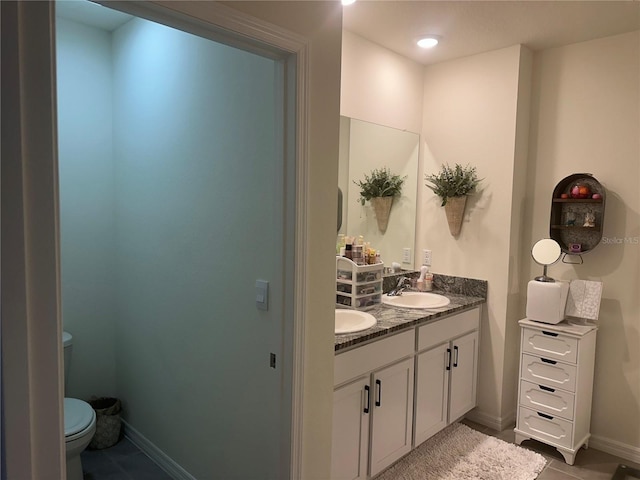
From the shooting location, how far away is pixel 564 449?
2.64 metres

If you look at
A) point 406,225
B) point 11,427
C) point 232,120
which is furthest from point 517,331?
point 11,427

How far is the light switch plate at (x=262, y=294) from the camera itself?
1.76m

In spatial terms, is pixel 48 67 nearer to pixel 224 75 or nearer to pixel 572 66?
pixel 224 75

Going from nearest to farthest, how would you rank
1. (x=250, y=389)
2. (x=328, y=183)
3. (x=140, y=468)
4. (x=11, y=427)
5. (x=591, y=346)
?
(x=11, y=427)
(x=328, y=183)
(x=250, y=389)
(x=140, y=468)
(x=591, y=346)

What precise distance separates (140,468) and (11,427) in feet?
5.92

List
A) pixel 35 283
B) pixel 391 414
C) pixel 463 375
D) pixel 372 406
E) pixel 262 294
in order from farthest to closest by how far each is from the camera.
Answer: pixel 463 375 → pixel 391 414 → pixel 372 406 → pixel 262 294 → pixel 35 283

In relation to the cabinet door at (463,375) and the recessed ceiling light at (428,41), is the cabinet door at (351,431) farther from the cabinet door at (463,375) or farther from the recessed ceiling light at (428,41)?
the recessed ceiling light at (428,41)

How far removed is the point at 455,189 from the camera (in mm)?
3096

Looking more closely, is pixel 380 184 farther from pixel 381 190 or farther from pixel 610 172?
pixel 610 172

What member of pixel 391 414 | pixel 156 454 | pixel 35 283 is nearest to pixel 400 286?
pixel 391 414

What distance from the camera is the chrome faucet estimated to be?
310cm

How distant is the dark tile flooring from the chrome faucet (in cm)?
174

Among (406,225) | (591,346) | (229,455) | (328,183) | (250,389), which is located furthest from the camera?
(406,225)

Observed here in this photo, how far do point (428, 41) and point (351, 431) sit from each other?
2296 mm
